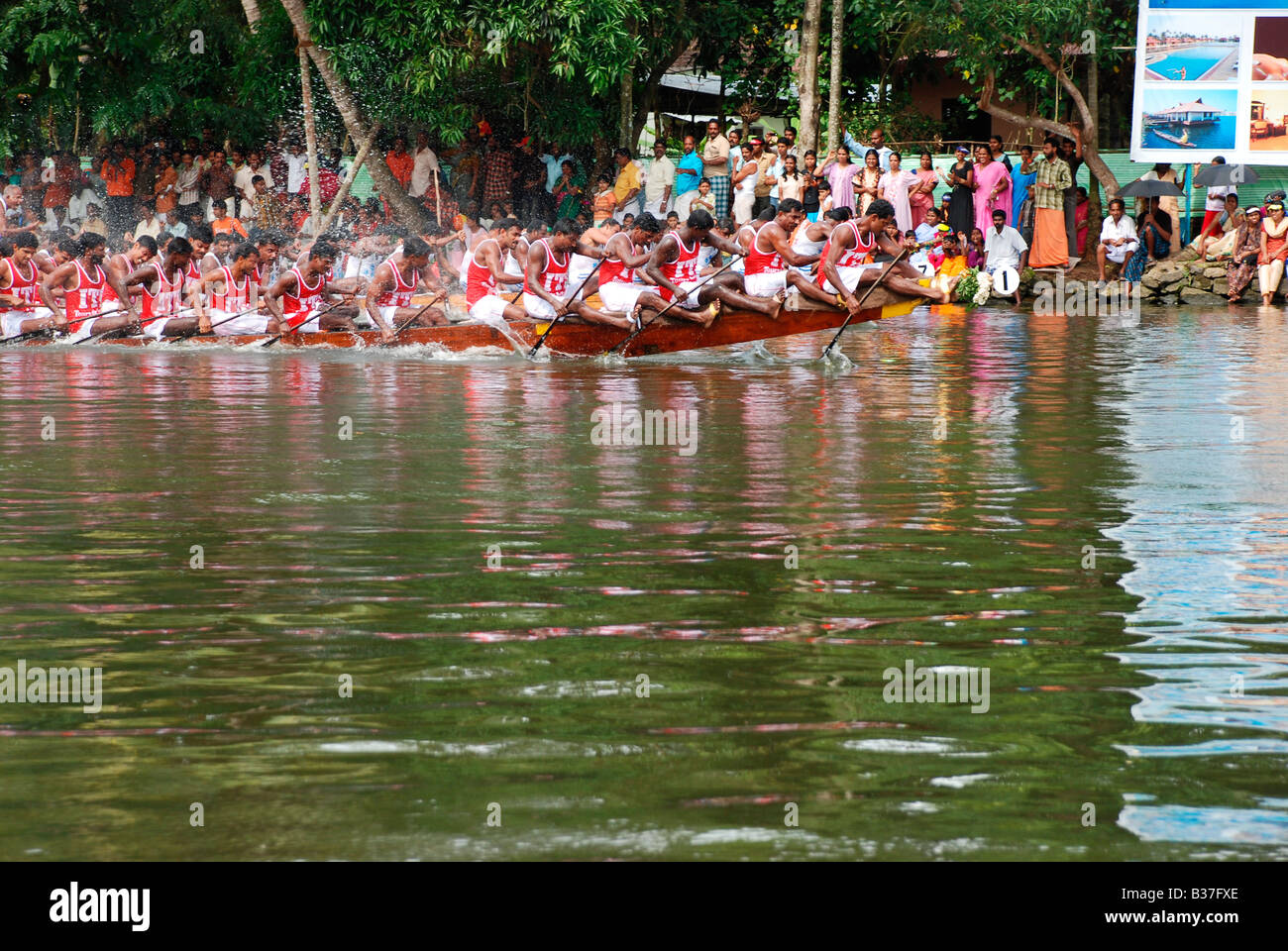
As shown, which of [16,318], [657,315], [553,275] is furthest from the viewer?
[16,318]

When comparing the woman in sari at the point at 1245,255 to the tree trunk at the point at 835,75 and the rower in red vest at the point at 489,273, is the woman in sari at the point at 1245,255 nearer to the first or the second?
the tree trunk at the point at 835,75

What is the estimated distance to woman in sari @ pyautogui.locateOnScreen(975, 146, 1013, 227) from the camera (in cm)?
2147

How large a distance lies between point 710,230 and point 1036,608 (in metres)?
10.2

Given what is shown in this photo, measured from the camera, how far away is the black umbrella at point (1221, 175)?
72.2ft

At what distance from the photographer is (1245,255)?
2141 cm

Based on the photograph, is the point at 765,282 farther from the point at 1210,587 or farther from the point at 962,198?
the point at 1210,587

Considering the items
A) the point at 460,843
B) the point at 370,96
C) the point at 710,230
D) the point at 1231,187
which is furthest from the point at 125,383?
the point at 1231,187

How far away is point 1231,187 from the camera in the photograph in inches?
881

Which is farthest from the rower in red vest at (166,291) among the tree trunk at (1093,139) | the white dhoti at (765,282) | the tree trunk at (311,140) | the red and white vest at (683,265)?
the tree trunk at (1093,139)

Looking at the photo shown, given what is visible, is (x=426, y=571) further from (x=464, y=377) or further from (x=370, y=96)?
(x=370, y=96)

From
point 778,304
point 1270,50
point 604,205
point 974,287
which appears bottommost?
point 974,287

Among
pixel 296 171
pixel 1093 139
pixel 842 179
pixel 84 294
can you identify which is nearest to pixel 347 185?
pixel 296 171

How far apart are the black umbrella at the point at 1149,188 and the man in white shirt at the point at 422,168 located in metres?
8.45

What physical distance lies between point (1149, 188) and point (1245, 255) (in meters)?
1.55
